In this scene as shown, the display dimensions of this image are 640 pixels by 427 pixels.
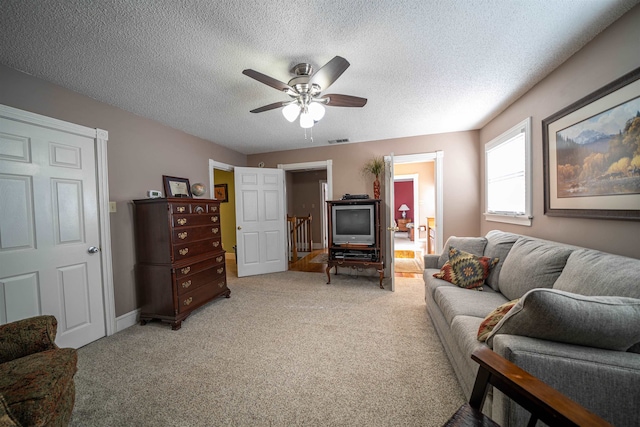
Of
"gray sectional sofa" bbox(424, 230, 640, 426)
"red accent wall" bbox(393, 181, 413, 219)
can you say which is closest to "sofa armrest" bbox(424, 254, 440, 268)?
"gray sectional sofa" bbox(424, 230, 640, 426)

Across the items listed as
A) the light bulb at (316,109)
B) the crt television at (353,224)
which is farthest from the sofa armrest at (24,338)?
the crt television at (353,224)

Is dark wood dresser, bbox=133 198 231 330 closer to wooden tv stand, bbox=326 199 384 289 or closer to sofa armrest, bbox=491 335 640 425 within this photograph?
wooden tv stand, bbox=326 199 384 289

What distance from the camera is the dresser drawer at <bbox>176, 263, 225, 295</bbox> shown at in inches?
99.2

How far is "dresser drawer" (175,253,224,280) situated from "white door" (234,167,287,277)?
3.20ft

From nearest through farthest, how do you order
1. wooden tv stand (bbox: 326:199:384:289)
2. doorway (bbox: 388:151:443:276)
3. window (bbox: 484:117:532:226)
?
window (bbox: 484:117:532:226) → wooden tv stand (bbox: 326:199:384:289) → doorway (bbox: 388:151:443:276)

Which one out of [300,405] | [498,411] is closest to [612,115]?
[498,411]

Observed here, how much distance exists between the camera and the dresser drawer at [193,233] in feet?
8.31

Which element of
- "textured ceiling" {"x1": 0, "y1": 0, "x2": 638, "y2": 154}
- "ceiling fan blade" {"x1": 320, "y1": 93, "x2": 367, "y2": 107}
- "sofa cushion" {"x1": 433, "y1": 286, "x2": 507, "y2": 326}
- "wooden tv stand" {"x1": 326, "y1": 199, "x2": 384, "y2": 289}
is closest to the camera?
"textured ceiling" {"x1": 0, "y1": 0, "x2": 638, "y2": 154}

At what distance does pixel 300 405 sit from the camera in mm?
1422

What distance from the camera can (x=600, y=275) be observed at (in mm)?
1230

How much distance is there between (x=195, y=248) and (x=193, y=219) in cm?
35

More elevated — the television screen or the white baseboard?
the television screen

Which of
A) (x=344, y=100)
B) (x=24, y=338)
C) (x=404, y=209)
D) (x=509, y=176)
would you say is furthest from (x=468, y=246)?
(x=404, y=209)

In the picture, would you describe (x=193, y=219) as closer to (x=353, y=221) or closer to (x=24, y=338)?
(x=24, y=338)
